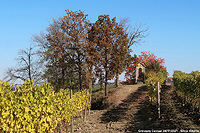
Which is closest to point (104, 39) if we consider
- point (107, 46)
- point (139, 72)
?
point (107, 46)

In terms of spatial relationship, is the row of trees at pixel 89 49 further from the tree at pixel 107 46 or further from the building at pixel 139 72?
the building at pixel 139 72

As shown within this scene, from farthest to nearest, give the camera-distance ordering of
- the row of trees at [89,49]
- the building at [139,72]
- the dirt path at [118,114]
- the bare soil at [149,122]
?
the building at [139,72] < the row of trees at [89,49] < the dirt path at [118,114] < the bare soil at [149,122]

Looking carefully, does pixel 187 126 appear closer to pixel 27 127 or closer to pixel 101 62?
pixel 27 127

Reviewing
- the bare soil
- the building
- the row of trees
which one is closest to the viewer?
Answer: the bare soil

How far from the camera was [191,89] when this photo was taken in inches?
508

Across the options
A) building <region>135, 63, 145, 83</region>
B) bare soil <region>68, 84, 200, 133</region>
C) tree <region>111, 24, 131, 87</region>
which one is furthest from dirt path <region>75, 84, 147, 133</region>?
building <region>135, 63, 145, 83</region>

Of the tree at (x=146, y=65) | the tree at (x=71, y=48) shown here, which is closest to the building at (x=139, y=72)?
the tree at (x=146, y=65)

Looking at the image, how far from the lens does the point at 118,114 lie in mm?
15648

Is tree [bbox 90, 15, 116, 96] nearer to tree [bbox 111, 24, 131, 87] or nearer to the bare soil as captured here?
tree [bbox 111, 24, 131, 87]

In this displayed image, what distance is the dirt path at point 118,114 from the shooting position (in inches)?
466

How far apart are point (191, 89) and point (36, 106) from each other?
999 centimetres

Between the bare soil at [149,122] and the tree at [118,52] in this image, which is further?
Result: the tree at [118,52]

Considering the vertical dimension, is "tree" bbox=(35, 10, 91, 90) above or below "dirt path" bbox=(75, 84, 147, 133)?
above

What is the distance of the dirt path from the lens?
1184 centimetres
